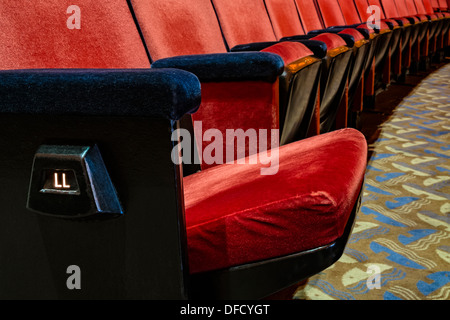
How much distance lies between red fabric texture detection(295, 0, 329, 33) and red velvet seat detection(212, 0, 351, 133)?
0.93 feet

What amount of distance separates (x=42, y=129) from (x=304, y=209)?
5.0 inches

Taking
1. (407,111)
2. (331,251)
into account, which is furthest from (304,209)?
(407,111)

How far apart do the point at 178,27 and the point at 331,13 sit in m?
0.85

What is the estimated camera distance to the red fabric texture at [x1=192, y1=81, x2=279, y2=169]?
1.23ft

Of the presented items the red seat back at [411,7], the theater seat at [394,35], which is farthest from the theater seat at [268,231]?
the red seat back at [411,7]

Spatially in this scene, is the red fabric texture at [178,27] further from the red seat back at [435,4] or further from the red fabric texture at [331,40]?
the red seat back at [435,4]

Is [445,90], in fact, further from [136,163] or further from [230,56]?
[136,163]

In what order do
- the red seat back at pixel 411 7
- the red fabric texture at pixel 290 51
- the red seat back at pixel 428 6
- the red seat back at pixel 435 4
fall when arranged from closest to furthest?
1. the red fabric texture at pixel 290 51
2. the red seat back at pixel 411 7
3. the red seat back at pixel 428 6
4. the red seat back at pixel 435 4

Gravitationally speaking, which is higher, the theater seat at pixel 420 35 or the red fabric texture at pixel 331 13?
the red fabric texture at pixel 331 13

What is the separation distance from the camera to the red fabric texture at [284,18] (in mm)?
832

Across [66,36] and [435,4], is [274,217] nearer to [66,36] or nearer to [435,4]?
[66,36]

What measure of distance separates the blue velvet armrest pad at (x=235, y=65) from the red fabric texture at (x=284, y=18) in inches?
19.4

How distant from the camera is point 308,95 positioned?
0.52 meters

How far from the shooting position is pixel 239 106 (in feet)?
1.26
